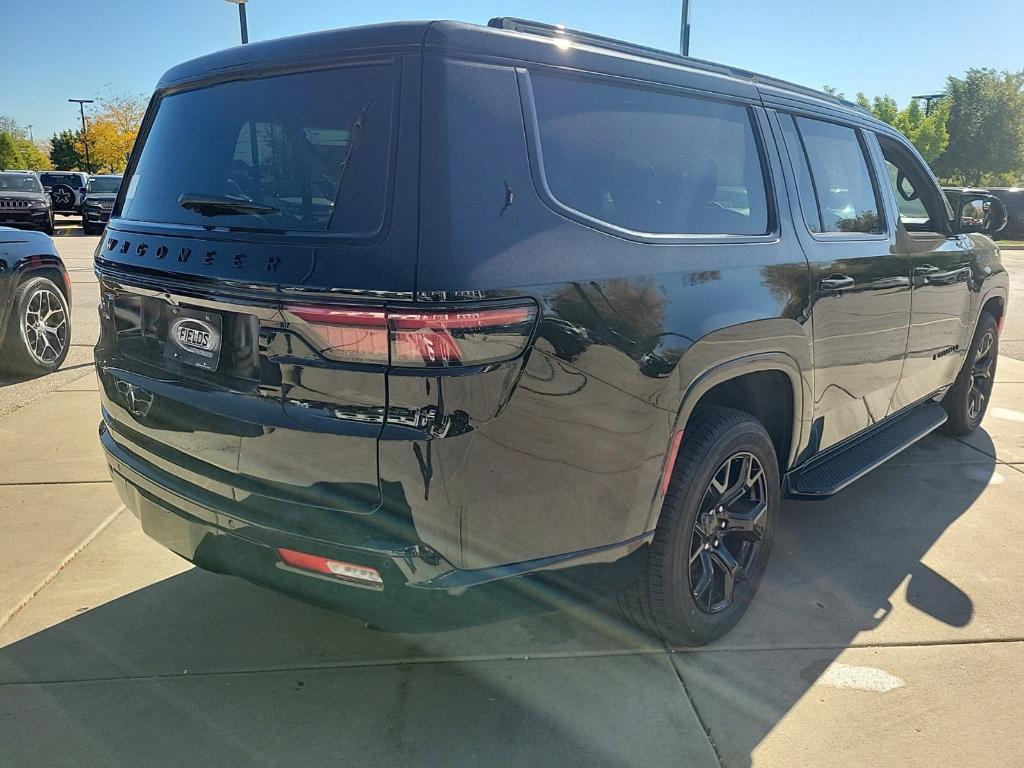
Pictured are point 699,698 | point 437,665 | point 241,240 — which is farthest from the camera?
point 437,665

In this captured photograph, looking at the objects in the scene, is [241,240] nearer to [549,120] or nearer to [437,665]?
[549,120]

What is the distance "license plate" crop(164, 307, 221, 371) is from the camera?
7.39 ft

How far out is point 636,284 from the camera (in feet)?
7.55

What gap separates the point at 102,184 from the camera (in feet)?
87.2

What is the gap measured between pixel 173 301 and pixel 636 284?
4.43 ft

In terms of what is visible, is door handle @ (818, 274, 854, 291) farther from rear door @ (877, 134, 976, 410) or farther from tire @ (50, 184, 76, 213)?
tire @ (50, 184, 76, 213)

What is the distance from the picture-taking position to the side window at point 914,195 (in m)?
4.39

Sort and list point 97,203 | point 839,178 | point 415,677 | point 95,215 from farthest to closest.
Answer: point 95,215
point 97,203
point 839,178
point 415,677

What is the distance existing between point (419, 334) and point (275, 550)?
2.50 feet

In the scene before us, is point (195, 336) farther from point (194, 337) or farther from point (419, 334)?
point (419, 334)

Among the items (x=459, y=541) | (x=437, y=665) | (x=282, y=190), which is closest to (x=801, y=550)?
(x=437, y=665)

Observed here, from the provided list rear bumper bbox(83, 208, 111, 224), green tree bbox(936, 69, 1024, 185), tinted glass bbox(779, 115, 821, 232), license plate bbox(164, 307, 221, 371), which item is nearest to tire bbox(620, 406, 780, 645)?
tinted glass bbox(779, 115, 821, 232)

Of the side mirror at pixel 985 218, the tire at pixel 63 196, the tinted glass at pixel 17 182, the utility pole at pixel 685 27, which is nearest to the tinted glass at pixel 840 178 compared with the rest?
the side mirror at pixel 985 218

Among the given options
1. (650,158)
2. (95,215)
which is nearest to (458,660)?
(650,158)
